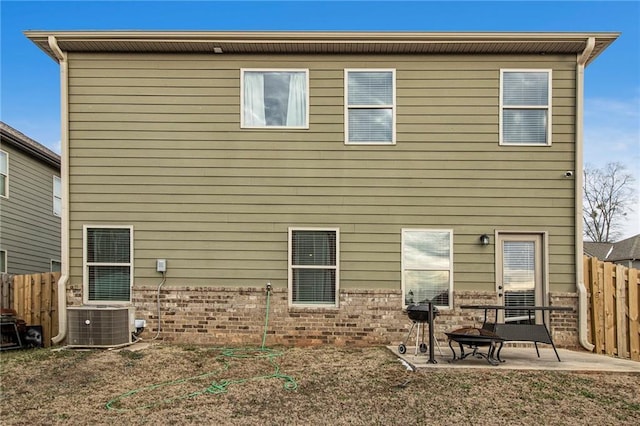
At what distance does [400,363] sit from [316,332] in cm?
194

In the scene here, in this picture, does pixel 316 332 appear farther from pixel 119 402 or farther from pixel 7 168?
pixel 7 168

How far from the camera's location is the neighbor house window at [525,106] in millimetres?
7809

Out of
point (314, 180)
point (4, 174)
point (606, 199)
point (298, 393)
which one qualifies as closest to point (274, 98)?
point (314, 180)

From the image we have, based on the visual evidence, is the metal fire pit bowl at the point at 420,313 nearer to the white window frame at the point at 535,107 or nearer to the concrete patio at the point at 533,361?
the concrete patio at the point at 533,361

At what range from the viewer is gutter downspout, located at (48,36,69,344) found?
7770 millimetres

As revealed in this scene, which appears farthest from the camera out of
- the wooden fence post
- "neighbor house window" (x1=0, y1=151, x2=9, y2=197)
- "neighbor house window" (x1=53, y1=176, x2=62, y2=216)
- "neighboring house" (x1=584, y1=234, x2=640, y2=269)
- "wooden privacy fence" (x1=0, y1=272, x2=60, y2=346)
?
"neighboring house" (x1=584, y1=234, x2=640, y2=269)

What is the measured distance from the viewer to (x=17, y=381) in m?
5.53

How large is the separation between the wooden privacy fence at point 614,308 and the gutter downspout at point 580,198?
0.54 feet

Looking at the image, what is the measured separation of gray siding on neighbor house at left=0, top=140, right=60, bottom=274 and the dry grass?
6466mm

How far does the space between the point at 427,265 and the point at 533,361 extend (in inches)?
83.1

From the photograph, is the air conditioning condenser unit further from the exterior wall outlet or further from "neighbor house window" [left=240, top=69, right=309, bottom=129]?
"neighbor house window" [left=240, top=69, right=309, bottom=129]

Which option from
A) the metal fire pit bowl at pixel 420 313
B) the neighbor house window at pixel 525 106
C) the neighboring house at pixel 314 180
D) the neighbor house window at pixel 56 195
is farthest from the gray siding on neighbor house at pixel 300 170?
the neighbor house window at pixel 56 195

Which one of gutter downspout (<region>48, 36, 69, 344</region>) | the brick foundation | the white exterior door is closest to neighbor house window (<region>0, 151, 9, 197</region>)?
gutter downspout (<region>48, 36, 69, 344</region>)

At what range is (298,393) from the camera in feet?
16.2
